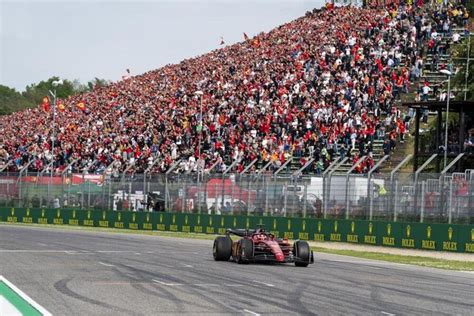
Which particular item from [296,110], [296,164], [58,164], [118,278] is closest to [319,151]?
[296,164]

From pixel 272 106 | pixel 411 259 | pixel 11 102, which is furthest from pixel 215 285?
pixel 11 102

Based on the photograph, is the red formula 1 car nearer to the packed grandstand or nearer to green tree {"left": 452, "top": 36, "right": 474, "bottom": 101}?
the packed grandstand

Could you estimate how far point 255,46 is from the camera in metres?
70.4

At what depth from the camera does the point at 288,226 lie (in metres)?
42.4

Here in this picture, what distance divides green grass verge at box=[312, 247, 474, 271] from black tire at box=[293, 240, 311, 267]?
4.26 metres

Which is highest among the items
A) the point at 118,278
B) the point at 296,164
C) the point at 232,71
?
the point at 232,71

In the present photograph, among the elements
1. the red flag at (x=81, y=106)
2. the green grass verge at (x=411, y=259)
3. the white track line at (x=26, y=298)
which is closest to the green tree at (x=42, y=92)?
the red flag at (x=81, y=106)

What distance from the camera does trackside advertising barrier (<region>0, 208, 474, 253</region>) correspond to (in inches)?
1359

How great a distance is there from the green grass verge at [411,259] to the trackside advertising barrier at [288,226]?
1480mm

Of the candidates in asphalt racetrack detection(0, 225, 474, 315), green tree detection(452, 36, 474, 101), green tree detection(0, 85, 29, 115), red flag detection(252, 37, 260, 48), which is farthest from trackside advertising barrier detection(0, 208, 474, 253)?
green tree detection(0, 85, 29, 115)

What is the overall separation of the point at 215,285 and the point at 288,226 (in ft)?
73.4

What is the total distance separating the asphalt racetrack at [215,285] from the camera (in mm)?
16484

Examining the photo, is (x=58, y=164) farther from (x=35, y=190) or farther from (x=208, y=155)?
(x=208, y=155)

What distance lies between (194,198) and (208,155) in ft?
19.7
